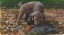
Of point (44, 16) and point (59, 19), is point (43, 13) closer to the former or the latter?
point (44, 16)

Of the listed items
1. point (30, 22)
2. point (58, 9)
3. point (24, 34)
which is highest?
point (58, 9)

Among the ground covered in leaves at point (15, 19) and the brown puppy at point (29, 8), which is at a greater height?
the brown puppy at point (29, 8)

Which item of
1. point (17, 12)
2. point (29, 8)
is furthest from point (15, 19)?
point (29, 8)

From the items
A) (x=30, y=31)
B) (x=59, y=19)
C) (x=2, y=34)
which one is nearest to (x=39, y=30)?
(x=30, y=31)

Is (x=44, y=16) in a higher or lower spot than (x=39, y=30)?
higher

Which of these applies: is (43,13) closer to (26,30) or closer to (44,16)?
(44,16)

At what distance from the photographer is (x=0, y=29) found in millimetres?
1713

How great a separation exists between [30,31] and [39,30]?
0.09 metres

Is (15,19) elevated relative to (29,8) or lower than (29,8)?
lower

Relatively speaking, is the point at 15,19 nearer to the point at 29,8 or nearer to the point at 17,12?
the point at 17,12

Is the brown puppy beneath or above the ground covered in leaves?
above

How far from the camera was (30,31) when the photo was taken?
1734mm

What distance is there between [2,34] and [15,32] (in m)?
0.13

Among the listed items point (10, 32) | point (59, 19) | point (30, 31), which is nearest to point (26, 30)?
point (30, 31)
